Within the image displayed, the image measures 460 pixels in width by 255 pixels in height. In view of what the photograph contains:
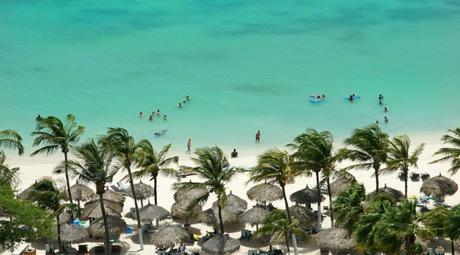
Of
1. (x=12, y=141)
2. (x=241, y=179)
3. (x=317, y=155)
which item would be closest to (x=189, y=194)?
(x=317, y=155)

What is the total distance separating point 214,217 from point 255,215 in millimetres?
1675

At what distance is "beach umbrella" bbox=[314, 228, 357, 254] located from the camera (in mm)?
27234

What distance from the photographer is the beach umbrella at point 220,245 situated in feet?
92.7

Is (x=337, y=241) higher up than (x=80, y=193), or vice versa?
(x=80, y=193)

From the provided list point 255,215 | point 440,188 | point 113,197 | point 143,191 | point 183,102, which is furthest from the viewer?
point 183,102

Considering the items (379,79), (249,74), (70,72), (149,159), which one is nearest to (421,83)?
(379,79)

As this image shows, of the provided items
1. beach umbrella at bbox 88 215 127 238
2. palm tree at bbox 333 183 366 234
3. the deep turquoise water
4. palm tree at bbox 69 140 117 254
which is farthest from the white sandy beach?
palm tree at bbox 333 183 366 234

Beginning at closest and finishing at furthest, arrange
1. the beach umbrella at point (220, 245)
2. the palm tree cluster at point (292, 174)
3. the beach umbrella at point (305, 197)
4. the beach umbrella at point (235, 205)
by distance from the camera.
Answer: the palm tree cluster at point (292, 174) → the beach umbrella at point (220, 245) → the beach umbrella at point (235, 205) → the beach umbrella at point (305, 197)

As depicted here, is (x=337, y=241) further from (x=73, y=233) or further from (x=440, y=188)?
(x=73, y=233)

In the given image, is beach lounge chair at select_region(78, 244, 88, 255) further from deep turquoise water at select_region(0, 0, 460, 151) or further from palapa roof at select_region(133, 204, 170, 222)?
deep turquoise water at select_region(0, 0, 460, 151)

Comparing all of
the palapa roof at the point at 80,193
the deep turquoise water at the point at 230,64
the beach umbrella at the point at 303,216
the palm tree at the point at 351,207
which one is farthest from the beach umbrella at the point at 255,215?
the deep turquoise water at the point at 230,64

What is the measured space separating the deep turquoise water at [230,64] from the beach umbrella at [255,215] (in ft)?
46.8

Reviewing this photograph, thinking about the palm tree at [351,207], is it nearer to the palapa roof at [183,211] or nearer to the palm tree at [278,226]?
the palm tree at [278,226]

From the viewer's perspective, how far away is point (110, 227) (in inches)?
1170
